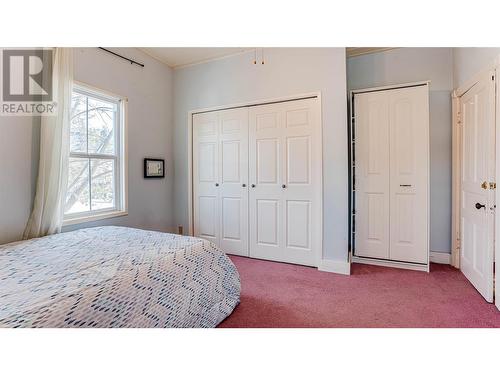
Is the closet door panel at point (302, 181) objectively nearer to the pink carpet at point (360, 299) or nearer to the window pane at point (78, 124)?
the pink carpet at point (360, 299)

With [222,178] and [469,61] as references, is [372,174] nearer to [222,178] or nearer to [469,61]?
[469,61]

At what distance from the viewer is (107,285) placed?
1188 millimetres

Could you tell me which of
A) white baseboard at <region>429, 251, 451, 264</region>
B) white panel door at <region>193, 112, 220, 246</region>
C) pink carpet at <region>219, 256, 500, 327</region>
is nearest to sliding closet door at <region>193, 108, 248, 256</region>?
white panel door at <region>193, 112, 220, 246</region>

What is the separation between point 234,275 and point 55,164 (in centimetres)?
185

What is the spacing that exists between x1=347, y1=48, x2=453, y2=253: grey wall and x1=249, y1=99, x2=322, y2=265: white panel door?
4.19 feet

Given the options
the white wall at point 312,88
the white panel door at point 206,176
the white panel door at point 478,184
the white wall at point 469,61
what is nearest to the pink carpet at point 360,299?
the white panel door at point 478,184

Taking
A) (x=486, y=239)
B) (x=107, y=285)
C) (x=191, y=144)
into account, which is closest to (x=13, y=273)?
(x=107, y=285)

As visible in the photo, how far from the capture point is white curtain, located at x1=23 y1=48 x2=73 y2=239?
209 cm

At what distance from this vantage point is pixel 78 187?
258 cm

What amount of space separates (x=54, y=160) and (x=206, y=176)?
69.9 inches

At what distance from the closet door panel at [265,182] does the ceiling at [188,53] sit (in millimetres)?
843

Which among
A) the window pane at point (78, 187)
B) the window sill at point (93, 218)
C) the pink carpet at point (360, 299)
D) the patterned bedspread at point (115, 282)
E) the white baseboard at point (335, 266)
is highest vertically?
the window pane at point (78, 187)

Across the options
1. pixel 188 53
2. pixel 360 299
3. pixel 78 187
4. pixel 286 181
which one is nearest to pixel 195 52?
pixel 188 53

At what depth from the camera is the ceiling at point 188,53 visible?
3143 millimetres
